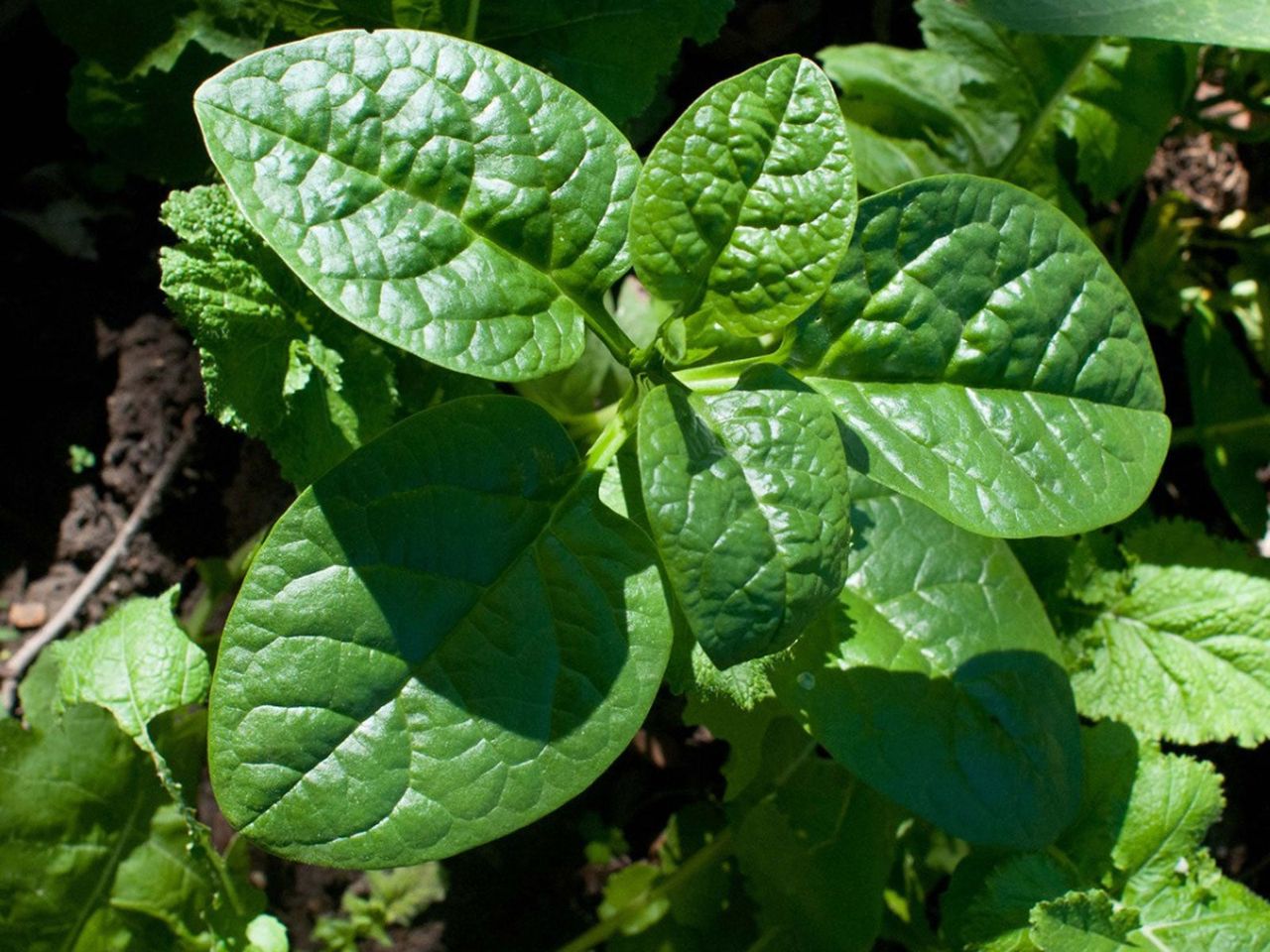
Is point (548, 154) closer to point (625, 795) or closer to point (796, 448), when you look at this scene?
point (796, 448)

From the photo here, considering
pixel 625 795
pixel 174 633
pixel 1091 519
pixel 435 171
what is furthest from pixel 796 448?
pixel 625 795

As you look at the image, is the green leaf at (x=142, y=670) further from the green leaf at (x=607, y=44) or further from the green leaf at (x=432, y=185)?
the green leaf at (x=607, y=44)

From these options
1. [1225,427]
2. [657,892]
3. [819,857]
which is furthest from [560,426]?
[1225,427]

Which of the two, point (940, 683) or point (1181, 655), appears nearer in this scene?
point (940, 683)

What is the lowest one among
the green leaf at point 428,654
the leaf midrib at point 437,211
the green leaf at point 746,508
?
the green leaf at point 428,654

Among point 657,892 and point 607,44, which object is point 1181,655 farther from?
point 607,44

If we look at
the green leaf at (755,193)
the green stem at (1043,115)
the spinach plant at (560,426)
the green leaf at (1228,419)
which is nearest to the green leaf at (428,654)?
the spinach plant at (560,426)
